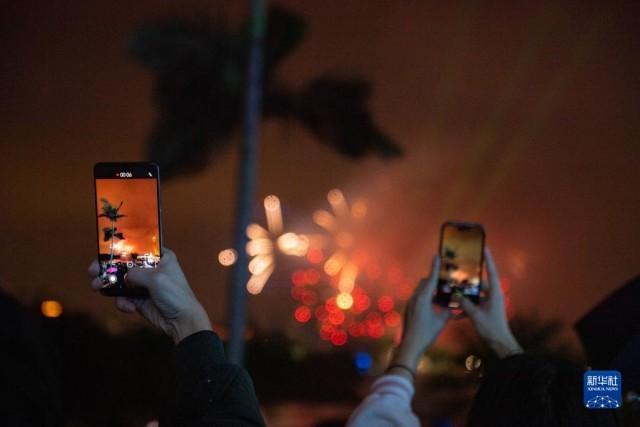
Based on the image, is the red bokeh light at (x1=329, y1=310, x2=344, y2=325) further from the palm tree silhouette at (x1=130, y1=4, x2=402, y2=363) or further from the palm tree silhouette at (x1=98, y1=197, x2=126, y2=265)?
the palm tree silhouette at (x1=98, y1=197, x2=126, y2=265)

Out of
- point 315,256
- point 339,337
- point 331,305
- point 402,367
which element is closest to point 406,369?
point 402,367

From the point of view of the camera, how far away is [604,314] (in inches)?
66.6

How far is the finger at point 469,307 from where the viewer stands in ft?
6.00

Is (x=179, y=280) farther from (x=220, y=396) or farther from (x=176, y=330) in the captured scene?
(x=220, y=396)

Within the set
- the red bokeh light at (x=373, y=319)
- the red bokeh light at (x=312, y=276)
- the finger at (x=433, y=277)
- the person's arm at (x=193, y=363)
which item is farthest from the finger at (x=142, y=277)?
the red bokeh light at (x=373, y=319)

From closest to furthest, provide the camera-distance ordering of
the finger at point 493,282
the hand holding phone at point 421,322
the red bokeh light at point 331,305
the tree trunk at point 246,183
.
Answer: the hand holding phone at point 421,322
the finger at point 493,282
the tree trunk at point 246,183
the red bokeh light at point 331,305

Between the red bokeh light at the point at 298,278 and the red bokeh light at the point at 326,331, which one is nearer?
the red bokeh light at the point at 298,278

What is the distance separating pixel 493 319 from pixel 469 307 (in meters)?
0.08

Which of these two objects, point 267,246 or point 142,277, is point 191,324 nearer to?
point 142,277

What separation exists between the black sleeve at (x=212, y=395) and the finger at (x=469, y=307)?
0.91 metres

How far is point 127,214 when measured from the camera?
1.46 meters

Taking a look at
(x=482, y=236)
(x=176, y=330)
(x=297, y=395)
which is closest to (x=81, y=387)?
(x=297, y=395)

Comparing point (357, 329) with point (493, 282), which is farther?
point (357, 329)

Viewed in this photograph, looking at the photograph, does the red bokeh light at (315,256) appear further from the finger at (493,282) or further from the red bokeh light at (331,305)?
the finger at (493,282)
